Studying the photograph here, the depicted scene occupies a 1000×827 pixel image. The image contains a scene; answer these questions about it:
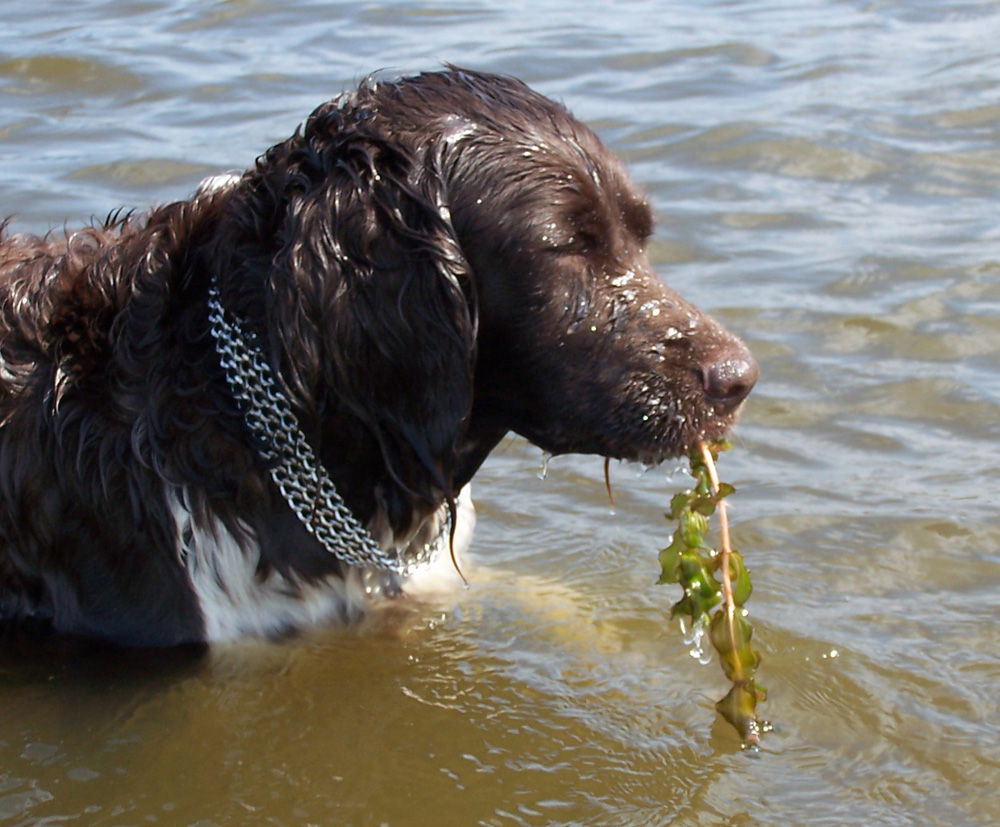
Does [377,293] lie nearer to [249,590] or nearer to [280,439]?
[280,439]

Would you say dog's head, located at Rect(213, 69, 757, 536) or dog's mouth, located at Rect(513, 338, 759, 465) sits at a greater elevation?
dog's head, located at Rect(213, 69, 757, 536)

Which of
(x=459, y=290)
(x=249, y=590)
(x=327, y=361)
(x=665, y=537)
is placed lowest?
(x=665, y=537)

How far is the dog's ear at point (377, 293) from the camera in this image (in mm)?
3512

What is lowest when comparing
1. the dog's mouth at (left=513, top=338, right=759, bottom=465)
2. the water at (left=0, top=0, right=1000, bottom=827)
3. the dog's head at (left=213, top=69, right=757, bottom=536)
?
the water at (left=0, top=0, right=1000, bottom=827)

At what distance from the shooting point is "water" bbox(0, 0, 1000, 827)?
371 centimetres

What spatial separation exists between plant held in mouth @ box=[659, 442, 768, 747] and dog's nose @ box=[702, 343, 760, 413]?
0.13 metres

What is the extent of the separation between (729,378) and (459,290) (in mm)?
693

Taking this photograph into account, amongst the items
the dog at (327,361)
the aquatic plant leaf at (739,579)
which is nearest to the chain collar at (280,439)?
the dog at (327,361)

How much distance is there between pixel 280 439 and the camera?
3.71 meters

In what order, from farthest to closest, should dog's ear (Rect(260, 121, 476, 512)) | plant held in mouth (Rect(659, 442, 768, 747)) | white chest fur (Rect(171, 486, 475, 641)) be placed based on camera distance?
white chest fur (Rect(171, 486, 475, 641)), plant held in mouth (Rect(659, 442, 768, 747)), dog's ear (Rect(260, 121, 476, 512))

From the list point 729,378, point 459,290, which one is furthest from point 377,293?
point 729,378

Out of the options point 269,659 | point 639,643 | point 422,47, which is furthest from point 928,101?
point 269,659

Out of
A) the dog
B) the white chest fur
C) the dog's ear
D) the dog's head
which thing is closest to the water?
the white chest fur

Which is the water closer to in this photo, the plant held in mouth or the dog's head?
the plant held in mouth
